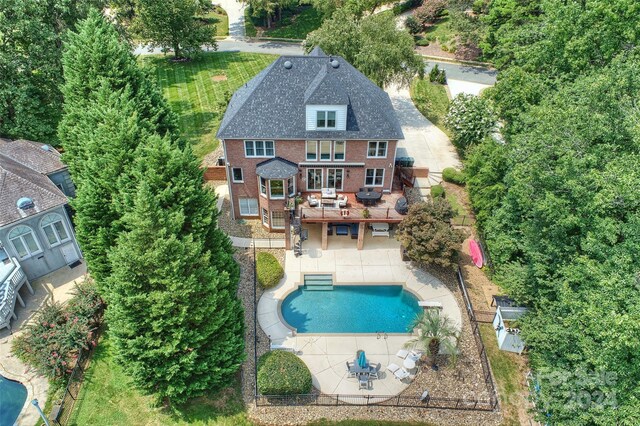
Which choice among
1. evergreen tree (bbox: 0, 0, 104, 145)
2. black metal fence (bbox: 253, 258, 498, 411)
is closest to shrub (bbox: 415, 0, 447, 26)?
evergreen tree (bbox: 0, 0, 104, 145)

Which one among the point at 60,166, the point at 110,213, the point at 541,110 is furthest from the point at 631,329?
the point at 60,166

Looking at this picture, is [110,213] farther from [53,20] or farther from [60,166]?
[53,20]

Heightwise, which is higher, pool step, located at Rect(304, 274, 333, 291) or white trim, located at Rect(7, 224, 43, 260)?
white trim, located at Rect(7, 224, 43, 260)

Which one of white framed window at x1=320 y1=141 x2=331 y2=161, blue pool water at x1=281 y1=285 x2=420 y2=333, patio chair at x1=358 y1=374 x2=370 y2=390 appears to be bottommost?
blue pool water at x1=281 y1=285 x2=420 y2=333

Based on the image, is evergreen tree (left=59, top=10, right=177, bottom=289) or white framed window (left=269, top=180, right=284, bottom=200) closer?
evergreen tree (left=59, top=10, right=177, bottom=289)

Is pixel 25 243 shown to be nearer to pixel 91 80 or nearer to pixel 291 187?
pixel 91 80

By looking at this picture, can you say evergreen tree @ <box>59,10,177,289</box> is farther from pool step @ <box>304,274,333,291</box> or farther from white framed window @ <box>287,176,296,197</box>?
pool step @ <box>304,274,333,291</box>

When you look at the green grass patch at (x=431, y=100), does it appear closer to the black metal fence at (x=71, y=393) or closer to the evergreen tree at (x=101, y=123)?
the evergreen tree at (x=101, y=123)
